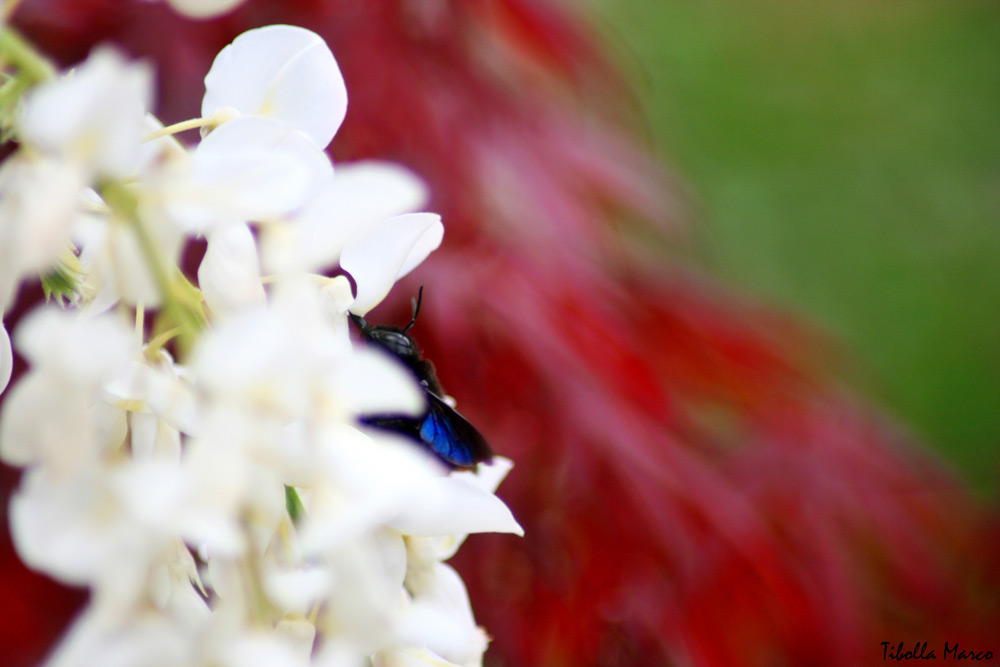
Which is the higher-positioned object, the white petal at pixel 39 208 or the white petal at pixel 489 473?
the white petal at pixel 39 208

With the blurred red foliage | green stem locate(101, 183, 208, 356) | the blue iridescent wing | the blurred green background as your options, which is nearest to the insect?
the blue iridescent wing

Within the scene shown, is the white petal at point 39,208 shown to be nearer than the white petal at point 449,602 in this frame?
Yes

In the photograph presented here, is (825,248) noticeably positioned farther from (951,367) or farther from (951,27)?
(951,27)

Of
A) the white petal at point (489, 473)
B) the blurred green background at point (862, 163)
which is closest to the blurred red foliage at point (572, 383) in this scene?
the white petal at point (489, 473)

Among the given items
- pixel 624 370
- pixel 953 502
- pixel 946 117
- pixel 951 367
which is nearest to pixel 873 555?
pixel 953 502

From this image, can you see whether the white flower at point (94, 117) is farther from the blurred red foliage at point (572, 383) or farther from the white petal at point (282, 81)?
the blurred red foliage at point (572, 383)

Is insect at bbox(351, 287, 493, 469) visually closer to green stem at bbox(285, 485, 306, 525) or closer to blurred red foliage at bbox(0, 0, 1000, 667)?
green stem at bbox(285, 485, 306, 525)

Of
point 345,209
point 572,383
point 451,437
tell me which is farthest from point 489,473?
point 572,383

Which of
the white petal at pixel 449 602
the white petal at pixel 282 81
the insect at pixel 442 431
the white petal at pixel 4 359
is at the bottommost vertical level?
the white petal at pixel 449 602
